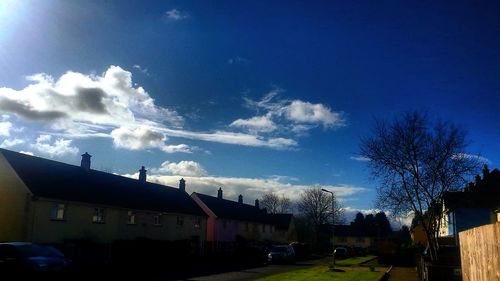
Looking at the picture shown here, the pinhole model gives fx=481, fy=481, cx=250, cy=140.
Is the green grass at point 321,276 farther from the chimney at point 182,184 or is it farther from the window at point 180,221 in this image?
the chimney at point 182,184

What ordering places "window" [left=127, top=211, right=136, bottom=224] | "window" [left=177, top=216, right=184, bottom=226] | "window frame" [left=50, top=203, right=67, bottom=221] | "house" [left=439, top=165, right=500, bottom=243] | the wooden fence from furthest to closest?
1. "window" [left=177, top=216, right=184, bottom=226]
2. "house" [left=439, top=165, right=500, bottom=243]
3. "window" [left=127, top=211, right=136, bottom=224]
4. "window frame" [left=50, top=203, right=67, bottom=221]
5. the wooden fence

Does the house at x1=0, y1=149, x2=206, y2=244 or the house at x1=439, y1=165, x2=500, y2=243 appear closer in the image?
the house at x1=0, y1=149, x2=206, y2=244

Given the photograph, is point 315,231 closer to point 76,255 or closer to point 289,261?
point 289,261

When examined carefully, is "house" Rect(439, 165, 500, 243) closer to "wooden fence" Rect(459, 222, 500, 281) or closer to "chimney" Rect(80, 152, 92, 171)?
"chimney" Rect(80, 152, 92, 171)

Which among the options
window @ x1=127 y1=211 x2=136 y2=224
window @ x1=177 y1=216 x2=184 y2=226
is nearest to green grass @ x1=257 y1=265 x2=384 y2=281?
window @ x1=127 y1=211 x2=136 y2=224

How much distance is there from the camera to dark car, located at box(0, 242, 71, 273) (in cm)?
1848

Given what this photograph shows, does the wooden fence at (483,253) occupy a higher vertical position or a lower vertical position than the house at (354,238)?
higher

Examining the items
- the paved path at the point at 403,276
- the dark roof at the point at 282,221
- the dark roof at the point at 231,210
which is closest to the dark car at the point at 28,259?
the paved path at the point at 403,276

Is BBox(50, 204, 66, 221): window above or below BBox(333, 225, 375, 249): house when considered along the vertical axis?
above

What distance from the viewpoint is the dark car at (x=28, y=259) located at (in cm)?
1848

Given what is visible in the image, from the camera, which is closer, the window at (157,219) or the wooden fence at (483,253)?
the wooden fence at (483,253)

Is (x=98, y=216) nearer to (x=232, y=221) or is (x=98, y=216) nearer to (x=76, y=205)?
(x=76, y=205)

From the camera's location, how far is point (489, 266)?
3436mm

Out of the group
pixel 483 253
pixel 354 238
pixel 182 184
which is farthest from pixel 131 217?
pixel 354 238
